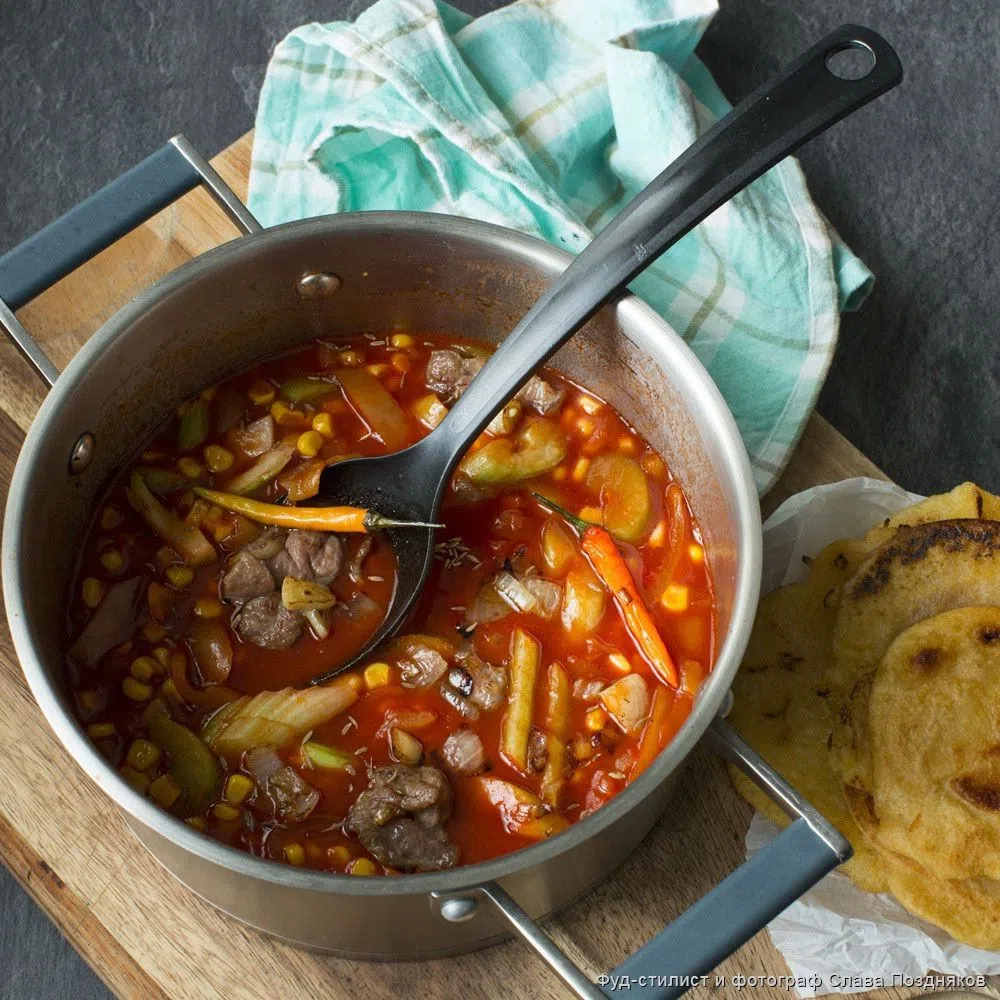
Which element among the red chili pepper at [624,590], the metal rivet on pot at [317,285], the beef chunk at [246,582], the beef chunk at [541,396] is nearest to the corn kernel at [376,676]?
the beef chunk at [246,582]

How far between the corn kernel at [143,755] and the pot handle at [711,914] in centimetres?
69

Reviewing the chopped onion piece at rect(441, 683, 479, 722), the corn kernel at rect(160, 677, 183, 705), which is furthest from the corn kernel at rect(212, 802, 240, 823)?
the chopped onion piece at rect(441, 683, 479, 722)

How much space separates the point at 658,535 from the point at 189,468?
1028 millimetres

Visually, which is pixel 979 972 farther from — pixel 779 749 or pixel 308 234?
pixel 308 234

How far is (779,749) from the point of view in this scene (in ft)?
8.07

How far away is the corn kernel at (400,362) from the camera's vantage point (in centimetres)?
280

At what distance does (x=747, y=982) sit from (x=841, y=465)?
117 centimetres

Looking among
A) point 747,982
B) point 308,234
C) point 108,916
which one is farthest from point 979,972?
point 308,234

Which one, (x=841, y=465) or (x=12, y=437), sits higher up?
(x=12, y=437)

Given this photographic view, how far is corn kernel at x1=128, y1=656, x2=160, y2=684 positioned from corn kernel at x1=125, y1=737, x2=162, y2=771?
0.13m

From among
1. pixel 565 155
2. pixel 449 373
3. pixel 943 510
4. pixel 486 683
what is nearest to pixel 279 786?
pixel 486 683

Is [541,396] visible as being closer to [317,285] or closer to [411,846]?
[317,285]

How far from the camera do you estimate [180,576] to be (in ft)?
8.21

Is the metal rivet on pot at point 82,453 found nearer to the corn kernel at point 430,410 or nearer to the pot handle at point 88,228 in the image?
the pot handle at point 88,228
